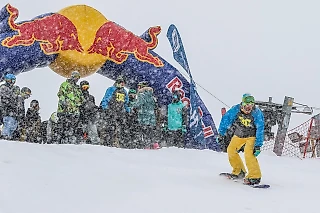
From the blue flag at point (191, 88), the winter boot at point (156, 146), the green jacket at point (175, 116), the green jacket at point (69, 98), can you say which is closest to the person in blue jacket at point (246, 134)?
the green jacket at point (69, 98)

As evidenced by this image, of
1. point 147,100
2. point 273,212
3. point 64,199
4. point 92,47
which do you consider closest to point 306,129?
point 147,100

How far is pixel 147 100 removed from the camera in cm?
1010

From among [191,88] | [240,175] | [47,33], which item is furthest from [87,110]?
[240,175]

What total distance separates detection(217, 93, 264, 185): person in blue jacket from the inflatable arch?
460 centimetres

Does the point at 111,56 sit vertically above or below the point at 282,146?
above

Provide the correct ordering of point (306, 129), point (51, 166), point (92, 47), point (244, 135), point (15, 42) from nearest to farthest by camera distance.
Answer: point (51, 166)
point (244, 135)
point (15, 42)
point (92, 47)
point (306, 129)

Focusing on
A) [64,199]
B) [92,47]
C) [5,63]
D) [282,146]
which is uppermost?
[92,47]

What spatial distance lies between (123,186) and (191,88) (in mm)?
6750

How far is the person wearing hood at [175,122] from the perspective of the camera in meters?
10.6

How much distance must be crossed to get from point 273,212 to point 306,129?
883 centimetres

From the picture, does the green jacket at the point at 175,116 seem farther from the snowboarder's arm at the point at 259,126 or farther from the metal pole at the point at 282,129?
the snowboarder's arm at the point at 259,126

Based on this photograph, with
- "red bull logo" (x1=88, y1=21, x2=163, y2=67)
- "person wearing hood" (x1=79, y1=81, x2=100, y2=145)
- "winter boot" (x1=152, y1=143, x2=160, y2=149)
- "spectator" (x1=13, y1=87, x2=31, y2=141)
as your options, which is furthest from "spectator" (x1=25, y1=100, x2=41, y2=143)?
"red bull logo" (x1=88, y1=21, x2=163, y2=67)

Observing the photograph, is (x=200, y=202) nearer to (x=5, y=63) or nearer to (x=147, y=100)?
(x=147, y=100)

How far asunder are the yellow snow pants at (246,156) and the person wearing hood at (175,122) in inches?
148
